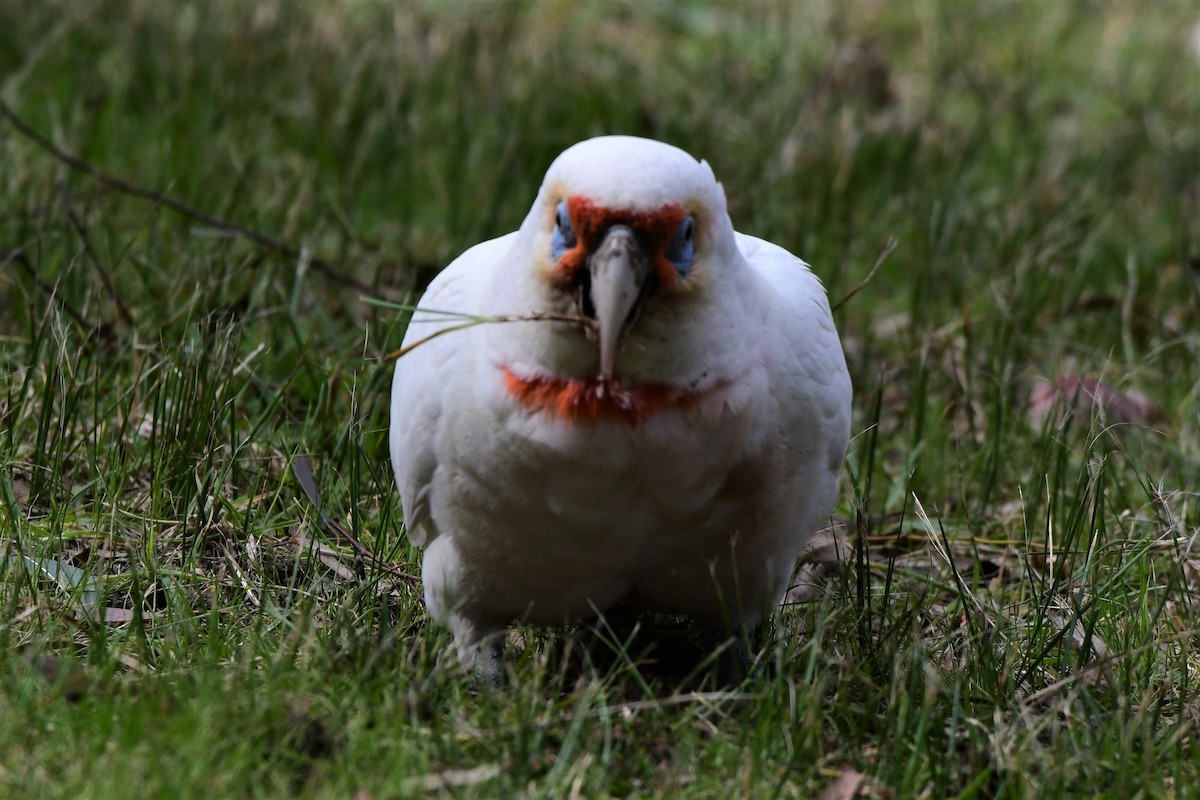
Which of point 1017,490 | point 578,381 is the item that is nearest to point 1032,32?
point 1017,490

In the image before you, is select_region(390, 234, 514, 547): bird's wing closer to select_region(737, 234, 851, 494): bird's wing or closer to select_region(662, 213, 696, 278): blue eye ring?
select_region(662, 213, 696, 278): blue eye ring

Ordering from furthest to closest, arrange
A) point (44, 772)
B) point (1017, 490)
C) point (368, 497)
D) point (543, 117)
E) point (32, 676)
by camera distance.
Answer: point (543, 117), point (1017, 490), point (368, 497), point (32, 676), point (44, 772)

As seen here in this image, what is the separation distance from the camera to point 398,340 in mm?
3369

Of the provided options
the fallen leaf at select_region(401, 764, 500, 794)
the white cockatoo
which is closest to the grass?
the fallen leaf at select_region(401, 764, 500, 794)

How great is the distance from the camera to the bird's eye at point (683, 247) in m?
2.07

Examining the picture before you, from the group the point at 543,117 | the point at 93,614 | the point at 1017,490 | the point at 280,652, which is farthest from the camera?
the point at 543,117

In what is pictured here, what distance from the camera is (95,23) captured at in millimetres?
5367

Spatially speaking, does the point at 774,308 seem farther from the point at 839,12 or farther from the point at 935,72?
the point at 839,12

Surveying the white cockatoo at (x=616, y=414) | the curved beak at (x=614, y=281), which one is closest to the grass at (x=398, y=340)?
the white cockatoo at (x=616, y=414)

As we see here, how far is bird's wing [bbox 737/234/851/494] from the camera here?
2312 millimetres

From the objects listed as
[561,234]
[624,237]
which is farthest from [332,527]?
[624,237]

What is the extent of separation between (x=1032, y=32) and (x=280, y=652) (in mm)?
5599

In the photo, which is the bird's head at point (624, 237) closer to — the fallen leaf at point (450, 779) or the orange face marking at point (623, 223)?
the orange face marking at point (623, 223)

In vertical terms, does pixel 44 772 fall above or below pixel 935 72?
below
